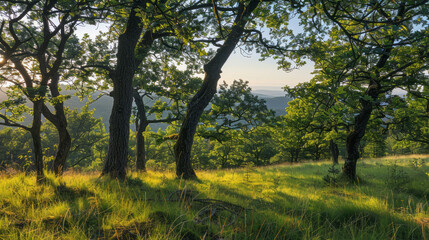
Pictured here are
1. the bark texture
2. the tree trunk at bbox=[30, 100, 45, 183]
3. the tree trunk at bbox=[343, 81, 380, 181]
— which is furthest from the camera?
the tree trunk at bbox=[343, 81, 380, 181]

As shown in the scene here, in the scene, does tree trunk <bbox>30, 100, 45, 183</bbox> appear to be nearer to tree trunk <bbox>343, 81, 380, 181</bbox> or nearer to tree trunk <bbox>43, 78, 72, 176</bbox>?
tree trunk <bbox>43, 78, 72, 176</bbox>

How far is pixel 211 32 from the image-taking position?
7.48 metres

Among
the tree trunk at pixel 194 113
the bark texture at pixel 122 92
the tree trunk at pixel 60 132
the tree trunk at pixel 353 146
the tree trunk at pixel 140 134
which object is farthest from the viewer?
the tree trunk at pixel 140 134

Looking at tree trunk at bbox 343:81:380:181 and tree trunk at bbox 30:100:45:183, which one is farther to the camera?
tree trunk at bbox 343:81:380:181

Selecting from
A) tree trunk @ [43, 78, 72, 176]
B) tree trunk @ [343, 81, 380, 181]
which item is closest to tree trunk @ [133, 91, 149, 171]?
tree trunk @ [43, 78, 72, 176]

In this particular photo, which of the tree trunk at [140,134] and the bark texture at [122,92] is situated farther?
the tree trunk at [140,134]

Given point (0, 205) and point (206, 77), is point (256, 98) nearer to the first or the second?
point (206, 77)

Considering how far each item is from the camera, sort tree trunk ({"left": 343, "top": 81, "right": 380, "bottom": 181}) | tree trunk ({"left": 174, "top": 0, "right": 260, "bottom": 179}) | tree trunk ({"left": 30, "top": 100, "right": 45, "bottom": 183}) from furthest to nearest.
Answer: tree trunk ({"left": 343, "top": 81, "right": 380, "bottom": 181}) < tree trunk ({"left": 174, "top": 0, "right": 260, "bottom": 179}) < tree trunk ({"left": 30, "top": 100, "right": 45, "bottom": 183})

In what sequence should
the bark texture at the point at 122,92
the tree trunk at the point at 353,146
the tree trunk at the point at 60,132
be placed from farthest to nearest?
the tree trunk at the point at 60,132 → the tree trunk at the point at 353,146 → the bark texture at the point at 122,92

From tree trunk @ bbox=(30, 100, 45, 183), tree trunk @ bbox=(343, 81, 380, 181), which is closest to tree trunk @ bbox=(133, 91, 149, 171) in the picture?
tree trunk @ bbox=(30, 100, 45, 183)

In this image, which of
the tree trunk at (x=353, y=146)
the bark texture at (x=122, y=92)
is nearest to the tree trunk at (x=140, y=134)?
the bark texture at (x=122, y=92)

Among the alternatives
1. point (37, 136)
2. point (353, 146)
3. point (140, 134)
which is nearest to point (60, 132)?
point (37, 136)

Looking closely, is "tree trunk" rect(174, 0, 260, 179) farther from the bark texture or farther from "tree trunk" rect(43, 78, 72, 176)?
"tree trunk" rect(43, 78, 72, 176)

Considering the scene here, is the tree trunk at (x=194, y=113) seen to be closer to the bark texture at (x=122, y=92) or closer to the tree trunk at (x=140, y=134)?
the bark texture at (x=122, y=92)
